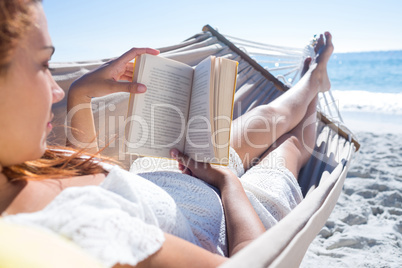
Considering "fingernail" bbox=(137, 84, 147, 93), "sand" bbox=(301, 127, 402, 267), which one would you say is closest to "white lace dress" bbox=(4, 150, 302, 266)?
"fingernail" bbox=(137, 84, 147, 93)

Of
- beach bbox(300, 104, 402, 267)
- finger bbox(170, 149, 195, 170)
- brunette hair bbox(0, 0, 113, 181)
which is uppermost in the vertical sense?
brunette hair bbox(0, 0, 113, 181)

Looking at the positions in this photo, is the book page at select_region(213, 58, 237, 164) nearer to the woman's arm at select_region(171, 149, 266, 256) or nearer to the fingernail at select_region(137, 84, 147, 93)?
the woman's arm at select_region(171, 149, 266, 256)

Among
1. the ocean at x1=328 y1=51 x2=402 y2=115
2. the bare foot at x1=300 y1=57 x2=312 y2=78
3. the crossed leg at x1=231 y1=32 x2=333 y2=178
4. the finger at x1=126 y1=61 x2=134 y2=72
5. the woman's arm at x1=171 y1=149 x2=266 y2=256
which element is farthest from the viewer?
the ocean at x1=328 y1=51 x2=402 y2=115

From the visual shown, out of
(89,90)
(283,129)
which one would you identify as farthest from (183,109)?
(283,129)

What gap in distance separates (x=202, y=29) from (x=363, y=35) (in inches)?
691

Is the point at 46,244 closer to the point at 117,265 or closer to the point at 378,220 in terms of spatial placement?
the point at 117,265

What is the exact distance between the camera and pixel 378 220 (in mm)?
1685

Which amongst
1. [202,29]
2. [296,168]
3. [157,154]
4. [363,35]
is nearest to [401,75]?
[363,35]

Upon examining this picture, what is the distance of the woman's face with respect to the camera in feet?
1.53

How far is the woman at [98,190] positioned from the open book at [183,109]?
43 mm

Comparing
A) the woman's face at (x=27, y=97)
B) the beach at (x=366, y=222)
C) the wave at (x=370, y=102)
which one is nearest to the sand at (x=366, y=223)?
the beach at (x=366, y=222)

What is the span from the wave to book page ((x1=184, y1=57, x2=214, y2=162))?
6.04m

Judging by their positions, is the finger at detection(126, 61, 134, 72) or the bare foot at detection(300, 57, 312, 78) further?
the bare foot at detection(300, 57, 312, 78)

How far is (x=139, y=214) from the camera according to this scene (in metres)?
0.56
